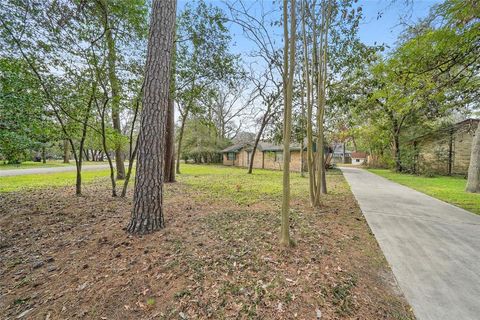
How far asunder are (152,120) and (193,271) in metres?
2.38

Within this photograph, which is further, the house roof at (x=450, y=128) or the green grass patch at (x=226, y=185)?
the house roof at (x=450, y=128)

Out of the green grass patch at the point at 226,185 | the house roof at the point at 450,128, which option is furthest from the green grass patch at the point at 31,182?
the house roof at the point at 450,128

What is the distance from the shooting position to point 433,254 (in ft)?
9.64

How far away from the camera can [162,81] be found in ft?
11.0

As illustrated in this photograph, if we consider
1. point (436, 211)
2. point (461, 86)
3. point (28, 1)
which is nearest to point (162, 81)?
point (28, 1)

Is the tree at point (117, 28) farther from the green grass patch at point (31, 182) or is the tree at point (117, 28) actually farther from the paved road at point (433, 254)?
the paved road at point (433, 254)

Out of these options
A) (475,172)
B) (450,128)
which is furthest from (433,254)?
(450,128)

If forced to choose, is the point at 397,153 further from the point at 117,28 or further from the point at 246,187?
the point at 117,28

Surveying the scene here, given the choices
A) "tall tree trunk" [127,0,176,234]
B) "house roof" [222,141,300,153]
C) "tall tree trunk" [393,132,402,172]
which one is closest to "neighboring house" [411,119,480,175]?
"tall tree trunk" [393,132,402,172]

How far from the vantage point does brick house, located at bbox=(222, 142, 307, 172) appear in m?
19.2

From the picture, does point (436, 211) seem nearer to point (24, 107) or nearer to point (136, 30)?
point (136, 30)

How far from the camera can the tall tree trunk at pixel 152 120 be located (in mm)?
3299

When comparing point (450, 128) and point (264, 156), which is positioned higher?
point (450, 128)

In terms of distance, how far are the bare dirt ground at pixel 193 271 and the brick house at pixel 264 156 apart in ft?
48.7
